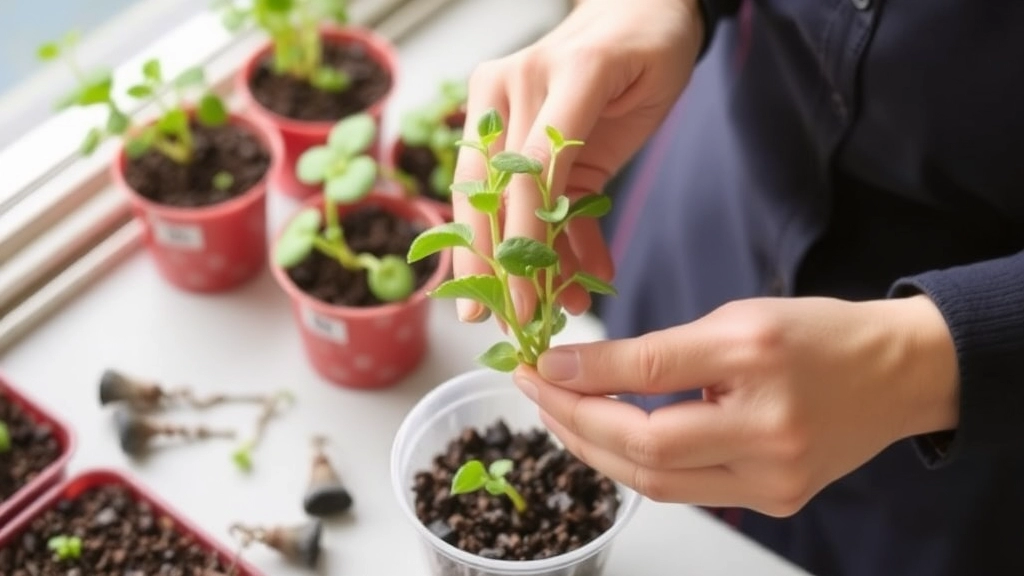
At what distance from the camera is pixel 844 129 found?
0.90 metres

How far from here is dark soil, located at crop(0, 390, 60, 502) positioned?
3.01ft

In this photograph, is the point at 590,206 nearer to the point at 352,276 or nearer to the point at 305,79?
the point at 352,276

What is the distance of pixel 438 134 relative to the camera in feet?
3.74

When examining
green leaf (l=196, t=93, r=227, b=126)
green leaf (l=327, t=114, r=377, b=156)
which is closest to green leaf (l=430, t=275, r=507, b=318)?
green leaf (l=327, t=114, r=377, b=156)

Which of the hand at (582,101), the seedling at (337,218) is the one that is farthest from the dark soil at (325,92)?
the hand at (582,101)

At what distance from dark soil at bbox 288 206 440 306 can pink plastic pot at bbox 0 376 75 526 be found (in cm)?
22

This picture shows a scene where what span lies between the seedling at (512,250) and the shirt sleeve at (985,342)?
0.69 ft

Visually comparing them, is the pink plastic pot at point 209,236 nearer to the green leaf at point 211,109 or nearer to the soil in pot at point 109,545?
the green leaf at point 211,109

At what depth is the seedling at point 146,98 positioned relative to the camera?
101cm

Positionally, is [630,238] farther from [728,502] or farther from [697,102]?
[728,502]

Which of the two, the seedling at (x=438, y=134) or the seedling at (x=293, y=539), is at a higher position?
the seedling at (x=438, y=134)

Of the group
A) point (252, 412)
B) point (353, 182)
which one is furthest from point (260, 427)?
point (353, 182)

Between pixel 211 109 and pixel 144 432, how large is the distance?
30 centimetres

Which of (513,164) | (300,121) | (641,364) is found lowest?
(300,121)
